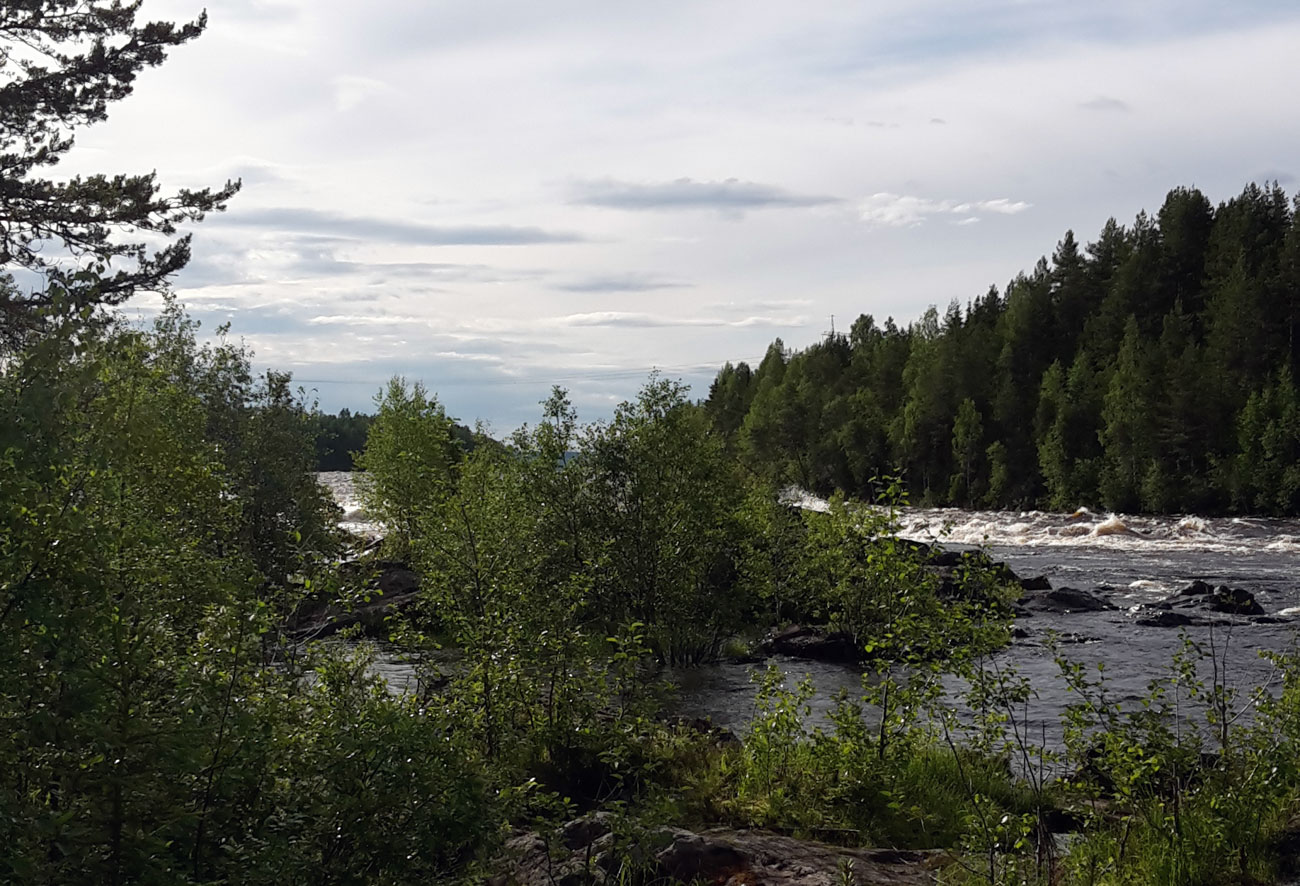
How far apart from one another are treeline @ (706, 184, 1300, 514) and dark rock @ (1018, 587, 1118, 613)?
30068 mm

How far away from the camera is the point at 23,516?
5859mm

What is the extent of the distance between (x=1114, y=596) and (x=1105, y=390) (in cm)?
6362

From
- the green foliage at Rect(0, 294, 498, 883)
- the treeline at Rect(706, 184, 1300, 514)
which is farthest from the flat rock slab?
the treeline at Rect(706, 184, 1300, 514)

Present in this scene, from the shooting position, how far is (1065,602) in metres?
40.6

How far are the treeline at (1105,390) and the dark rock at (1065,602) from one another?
30.1 m

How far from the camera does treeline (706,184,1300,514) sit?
278ft

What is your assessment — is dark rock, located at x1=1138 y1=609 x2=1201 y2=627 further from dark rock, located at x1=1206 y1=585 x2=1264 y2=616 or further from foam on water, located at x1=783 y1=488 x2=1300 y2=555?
foam on water, located at x1=783 y1=488 x2=1300 y2=555

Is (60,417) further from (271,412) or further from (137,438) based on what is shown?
(271,412)

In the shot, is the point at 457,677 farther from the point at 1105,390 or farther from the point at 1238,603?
the point at 1105,390

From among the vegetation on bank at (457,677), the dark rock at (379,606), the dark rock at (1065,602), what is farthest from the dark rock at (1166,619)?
the dark rock at (379,606)

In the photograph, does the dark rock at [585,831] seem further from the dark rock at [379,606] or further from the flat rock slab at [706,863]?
the dark rock at [379,606]

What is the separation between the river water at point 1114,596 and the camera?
24.8m

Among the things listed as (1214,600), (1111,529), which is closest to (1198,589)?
(1214,600)

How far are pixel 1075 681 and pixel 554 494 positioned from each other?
1689 centimetres
